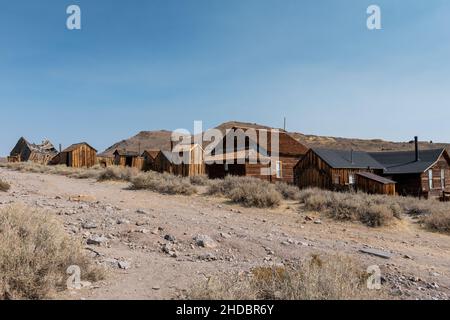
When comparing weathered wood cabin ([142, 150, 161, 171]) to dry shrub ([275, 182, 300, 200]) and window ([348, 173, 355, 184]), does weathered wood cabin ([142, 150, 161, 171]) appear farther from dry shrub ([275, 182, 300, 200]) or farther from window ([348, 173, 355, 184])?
dry shrub ([275, 182, 300, 200])

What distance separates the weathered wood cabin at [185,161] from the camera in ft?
103

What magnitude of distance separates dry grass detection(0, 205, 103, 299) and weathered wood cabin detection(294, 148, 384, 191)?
20.5 m

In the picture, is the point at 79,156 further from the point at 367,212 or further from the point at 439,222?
the point at 439,222

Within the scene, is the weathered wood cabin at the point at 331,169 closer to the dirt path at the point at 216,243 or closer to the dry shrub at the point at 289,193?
the dry shrub at the point at 289,193

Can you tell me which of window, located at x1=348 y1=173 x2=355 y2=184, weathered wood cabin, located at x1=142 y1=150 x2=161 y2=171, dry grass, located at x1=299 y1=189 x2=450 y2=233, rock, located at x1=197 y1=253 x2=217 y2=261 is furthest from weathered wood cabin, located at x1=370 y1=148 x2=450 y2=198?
weathered wood cabin, located at x1=142 y1=150 x2=161 y2=171

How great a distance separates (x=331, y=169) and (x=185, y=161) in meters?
13.3

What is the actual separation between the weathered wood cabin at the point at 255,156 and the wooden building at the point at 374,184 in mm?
7463

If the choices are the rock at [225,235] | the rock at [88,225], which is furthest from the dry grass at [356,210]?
the rock at [88,225]

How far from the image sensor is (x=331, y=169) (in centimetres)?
2367
